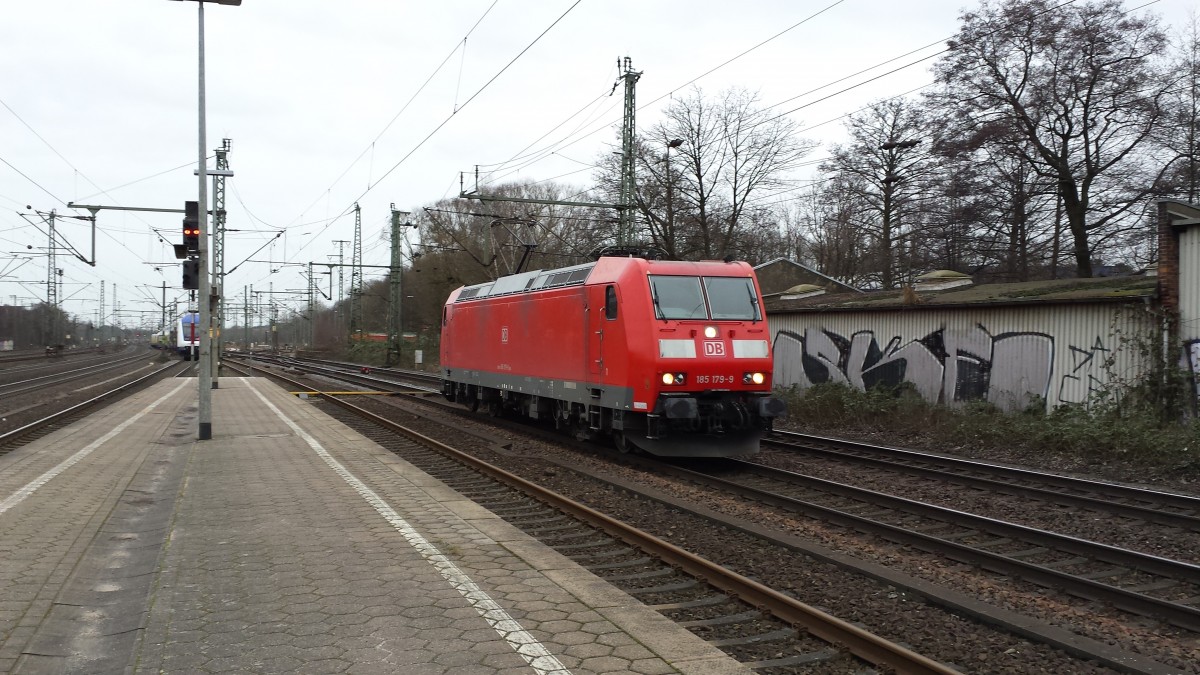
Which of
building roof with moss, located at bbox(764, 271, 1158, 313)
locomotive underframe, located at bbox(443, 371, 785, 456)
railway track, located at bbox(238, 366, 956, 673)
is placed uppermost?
building roof with moss, located at bbox(764, 271, 1158, 313)

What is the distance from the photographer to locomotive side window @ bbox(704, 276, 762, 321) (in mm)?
12508

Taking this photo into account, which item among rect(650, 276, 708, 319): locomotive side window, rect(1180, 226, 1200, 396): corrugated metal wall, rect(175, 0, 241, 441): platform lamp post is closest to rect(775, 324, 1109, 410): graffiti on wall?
rect(1180, 226, 1200, 396): corrugated metal wall

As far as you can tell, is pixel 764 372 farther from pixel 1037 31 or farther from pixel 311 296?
pixel 311 296

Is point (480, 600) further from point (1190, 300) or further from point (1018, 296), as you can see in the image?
point (1018, 296)

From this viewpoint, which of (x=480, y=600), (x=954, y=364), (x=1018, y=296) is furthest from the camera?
(x=1018, y=296)

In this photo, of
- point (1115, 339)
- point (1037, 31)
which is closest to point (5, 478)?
point (1115, 339)

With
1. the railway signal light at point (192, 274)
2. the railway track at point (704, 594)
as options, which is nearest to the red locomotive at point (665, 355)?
the railway track at point (704, 594)

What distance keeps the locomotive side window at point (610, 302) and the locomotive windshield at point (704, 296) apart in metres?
0.59

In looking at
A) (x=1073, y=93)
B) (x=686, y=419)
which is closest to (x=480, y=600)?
(x=686, y=419)

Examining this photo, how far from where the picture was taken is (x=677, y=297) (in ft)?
40.4

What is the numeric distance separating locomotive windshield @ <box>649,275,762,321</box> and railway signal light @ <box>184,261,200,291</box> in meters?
8.31

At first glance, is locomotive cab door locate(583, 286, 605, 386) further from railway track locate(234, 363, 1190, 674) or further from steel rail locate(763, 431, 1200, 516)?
steel rail locate(763, 431, 1200, 516)

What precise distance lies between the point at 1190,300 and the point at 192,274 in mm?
16280

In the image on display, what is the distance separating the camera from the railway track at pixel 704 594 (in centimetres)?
468
